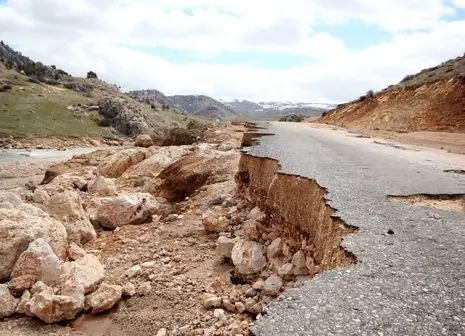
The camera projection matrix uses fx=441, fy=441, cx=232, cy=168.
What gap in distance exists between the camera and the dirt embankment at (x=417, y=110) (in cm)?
2659

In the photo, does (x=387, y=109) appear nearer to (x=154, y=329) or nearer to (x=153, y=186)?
(x=153, y=186)

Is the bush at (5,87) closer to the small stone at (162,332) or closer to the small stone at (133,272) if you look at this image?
the small stone at (133,272)

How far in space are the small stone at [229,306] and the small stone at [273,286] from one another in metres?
0.56

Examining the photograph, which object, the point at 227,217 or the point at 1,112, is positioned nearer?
the point at 227,217

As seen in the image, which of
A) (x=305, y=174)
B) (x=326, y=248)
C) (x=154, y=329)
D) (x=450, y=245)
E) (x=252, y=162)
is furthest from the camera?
(x=252, y=162)

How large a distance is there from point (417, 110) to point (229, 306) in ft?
88.0

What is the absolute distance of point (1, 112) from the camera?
232ft

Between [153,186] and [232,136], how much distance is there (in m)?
7.93

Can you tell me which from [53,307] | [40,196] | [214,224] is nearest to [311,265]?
[53,307]

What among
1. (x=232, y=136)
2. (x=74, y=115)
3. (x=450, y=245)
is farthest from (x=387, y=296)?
(x=74, y=115)

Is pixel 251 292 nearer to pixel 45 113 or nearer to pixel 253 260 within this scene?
pixel 253 260

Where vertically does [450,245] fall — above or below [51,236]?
above

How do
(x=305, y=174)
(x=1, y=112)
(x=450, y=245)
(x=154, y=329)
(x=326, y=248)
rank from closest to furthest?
(x=450, y=245)
(x=326, y=248)
(x=154, y=329)
(x=305, y=174)
(x=1, y=112)

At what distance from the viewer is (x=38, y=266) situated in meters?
7.77
